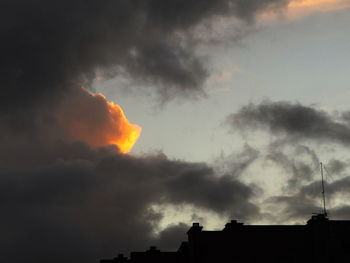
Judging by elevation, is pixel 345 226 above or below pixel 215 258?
above

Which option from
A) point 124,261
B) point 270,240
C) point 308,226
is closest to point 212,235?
point 270,240

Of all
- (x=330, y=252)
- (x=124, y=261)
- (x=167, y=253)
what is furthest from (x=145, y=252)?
(x=330, y=252)

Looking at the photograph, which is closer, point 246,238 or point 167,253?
point 246,238

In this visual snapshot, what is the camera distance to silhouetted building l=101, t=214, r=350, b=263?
204 feet

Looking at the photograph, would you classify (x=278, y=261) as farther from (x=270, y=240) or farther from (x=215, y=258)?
(x=215, y=258)

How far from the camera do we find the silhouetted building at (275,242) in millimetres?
62219

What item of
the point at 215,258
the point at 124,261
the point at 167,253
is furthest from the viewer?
the point at 124,261

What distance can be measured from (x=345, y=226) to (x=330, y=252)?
2943 millimetres

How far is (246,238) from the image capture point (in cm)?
6366

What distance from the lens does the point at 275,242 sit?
2542 inches

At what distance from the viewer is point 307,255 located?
6475 cm

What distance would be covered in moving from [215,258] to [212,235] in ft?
7.06

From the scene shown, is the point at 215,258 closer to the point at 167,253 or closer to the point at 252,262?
the point at 252,262

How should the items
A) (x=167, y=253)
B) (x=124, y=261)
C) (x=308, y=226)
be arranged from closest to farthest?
1. (x=308, y=226)
2. (x=167, y=253)
3. (x=124, y=261)
